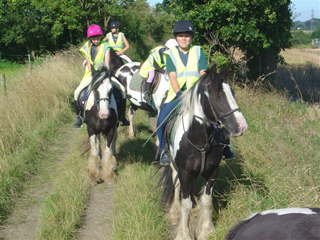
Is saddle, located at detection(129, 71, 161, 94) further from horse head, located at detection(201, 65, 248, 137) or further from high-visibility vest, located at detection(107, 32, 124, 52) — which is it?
horse head, located at detection(201, 65, 248, 137)

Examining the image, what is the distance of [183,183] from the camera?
15.6 feet

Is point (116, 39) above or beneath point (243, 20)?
beneath

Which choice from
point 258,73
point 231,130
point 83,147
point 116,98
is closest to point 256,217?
point 231,130

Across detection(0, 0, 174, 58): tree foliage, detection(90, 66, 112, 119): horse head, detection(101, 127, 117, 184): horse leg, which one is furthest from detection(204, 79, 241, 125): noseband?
detection(0, 0, 174, 58): tree foliage

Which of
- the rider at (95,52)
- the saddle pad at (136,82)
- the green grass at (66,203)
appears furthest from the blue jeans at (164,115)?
the saddle pad at (136,82)

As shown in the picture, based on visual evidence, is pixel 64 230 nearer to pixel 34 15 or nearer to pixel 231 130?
pixel 231 130

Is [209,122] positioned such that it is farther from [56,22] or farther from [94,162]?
[56,22]

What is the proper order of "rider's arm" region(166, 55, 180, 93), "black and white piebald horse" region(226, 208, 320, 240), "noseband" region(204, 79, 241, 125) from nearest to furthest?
"black and white piebald horse" region(226, 208, 320, 240)
"noseband" region(204, 79, 241, 125)
"rider's arm" region(166, 55, 180, 93)

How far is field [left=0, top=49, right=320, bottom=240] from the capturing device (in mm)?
5141

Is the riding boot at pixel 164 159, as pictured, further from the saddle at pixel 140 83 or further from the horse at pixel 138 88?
the saddle at pixel 140 83

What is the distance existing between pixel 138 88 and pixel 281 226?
6.98 m

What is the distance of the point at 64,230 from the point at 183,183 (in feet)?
5.61

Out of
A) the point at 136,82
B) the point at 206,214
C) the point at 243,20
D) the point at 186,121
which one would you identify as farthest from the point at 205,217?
the point at 243,20

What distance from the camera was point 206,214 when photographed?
490 centimetres
